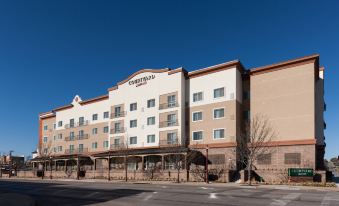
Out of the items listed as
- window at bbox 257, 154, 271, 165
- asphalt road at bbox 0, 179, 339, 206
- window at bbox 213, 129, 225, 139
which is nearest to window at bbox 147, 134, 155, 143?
window at bbox 213, 129, 225, 139

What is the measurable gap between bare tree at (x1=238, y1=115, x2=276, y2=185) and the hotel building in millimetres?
690

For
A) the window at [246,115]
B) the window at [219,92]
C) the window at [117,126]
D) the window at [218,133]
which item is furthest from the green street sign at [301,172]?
the window at [117,126]

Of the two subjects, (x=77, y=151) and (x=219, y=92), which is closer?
(x=219, y=92)

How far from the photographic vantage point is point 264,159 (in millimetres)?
43281

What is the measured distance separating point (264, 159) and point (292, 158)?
3.55 m

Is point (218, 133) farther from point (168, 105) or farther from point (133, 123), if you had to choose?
point (133, 123)

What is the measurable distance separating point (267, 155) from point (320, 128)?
9324 millimetres

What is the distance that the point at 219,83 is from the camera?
158ft

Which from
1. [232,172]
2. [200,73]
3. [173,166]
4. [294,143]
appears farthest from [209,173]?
[200,73]

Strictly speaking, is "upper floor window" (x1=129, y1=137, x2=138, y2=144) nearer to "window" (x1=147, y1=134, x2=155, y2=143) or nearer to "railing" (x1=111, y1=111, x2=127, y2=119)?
"window" (x1=147, y1=134, x2=155, y2=143)

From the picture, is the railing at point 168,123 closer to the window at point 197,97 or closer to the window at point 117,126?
the window at point 197,97

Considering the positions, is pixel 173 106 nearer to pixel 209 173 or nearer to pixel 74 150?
pixel 209 173

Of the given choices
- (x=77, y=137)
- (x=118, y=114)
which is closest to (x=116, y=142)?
(x=118, y=114)

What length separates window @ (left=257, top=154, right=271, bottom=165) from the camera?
4294 cm
